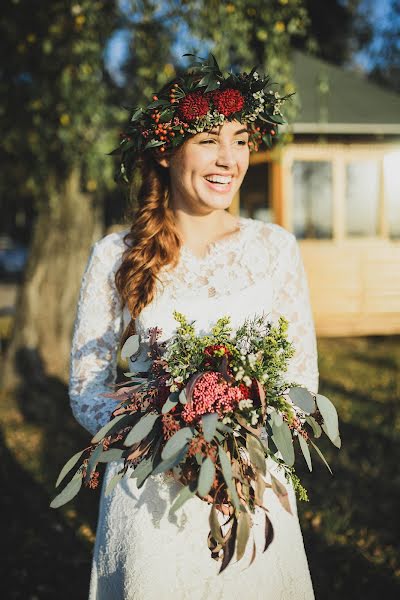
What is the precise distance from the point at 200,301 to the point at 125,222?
2.95 ft

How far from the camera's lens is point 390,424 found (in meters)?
5.96

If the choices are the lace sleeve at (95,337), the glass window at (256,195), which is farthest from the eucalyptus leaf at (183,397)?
the glass window at (256,195)

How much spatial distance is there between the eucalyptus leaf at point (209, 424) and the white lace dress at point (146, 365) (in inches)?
18.1

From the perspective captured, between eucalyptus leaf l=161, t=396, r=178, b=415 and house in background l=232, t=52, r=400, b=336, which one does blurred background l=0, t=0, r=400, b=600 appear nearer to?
house in background l=232, t=52, r=400, b=336

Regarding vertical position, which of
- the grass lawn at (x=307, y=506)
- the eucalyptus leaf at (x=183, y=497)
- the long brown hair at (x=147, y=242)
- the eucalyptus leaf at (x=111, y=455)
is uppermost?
the long brown hair at (x=147, y=242)

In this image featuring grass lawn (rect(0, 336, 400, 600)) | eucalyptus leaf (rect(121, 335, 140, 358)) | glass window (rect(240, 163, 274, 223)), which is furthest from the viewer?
glass window (rect(240, 163, 274, 223))

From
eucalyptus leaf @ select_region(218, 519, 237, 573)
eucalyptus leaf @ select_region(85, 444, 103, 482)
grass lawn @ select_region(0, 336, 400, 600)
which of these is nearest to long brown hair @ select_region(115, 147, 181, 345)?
eucalyptus leaf @ select_region(85, 444, 103, 482)

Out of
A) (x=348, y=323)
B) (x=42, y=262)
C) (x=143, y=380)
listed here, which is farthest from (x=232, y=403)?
(x=348, y=323)

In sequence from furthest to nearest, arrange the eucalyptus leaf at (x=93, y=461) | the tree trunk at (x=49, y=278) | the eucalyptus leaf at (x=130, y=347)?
the tree trunk at (x=49, y=278) → the eucalyptus leaf at (x=130, y=347) → the eucalyptus leaf at (x=93, y=461)

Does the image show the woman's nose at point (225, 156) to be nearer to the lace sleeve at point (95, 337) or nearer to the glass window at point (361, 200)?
the lace sleeve at point (95, 337)

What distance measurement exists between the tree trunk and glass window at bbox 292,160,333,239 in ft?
16.5

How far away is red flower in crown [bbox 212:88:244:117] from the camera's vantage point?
2041 millimetres

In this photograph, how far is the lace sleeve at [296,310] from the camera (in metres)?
2.11

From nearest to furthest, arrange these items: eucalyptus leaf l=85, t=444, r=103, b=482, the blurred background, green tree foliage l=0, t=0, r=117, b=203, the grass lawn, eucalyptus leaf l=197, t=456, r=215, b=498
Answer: eucalyptus leaf l=197, t=456, r=215, b=498 < eucalyptus leaf l=85, t=444, r=103, b=482 < the grass lawn < the blurred background < green tree foliage l=0, t=0, r=117, b=203
